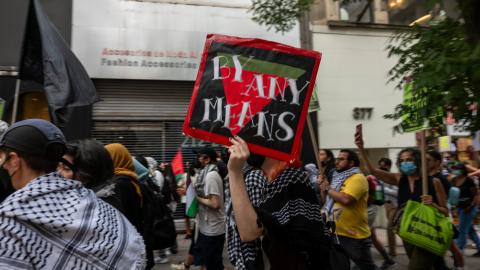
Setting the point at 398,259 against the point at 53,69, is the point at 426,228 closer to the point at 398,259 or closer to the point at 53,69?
the point at 398,259

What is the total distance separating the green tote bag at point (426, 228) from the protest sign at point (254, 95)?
2.92 m

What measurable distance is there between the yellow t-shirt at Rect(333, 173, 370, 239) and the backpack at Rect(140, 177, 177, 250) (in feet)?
7.05

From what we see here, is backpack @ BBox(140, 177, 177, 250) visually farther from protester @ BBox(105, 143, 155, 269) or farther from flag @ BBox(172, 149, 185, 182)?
flag @ BBox(172, 149, 185, 182)

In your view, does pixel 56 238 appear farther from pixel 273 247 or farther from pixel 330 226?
pixel 330 226

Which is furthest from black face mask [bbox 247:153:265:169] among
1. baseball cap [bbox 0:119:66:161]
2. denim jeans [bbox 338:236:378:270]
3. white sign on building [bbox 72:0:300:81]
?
white sign on building [bbox 72:0:300:81]

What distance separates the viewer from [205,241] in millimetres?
5875

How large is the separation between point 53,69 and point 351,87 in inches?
355

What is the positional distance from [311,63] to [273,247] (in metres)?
0.99

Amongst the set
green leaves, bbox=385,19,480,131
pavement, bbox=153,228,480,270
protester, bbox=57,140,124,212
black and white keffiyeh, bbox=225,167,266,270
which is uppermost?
green leaves, bbox=385,19,480,131

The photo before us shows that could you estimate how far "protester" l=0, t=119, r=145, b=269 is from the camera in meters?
1.43

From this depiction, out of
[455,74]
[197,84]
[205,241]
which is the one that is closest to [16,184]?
[197,84]

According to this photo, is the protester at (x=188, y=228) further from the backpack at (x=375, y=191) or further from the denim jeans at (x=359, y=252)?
the backpack at (x=375, y=191)

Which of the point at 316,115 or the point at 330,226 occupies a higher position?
the point at 316,115

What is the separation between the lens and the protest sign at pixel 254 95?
7.44 feet
